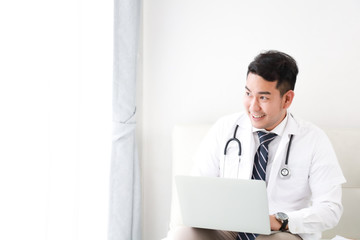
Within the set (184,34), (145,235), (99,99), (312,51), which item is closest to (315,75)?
(312,51)

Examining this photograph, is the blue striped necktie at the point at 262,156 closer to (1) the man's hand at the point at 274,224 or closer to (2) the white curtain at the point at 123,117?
(1) the man's hand at the point at 274,224

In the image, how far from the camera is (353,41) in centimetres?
236

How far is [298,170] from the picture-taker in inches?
68.4

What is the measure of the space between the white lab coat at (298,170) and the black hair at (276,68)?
0.62 feet

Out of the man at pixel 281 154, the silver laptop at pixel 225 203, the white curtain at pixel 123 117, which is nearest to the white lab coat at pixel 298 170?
the man at pixel 281 154

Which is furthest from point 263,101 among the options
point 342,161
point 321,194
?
point 342,161

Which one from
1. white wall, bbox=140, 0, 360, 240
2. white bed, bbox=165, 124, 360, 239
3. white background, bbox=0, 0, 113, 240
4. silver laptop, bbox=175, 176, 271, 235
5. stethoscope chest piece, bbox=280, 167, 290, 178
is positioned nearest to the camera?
silver laptop, bbox=175, 176, 271, 235

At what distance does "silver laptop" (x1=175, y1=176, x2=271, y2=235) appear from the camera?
4.43ft

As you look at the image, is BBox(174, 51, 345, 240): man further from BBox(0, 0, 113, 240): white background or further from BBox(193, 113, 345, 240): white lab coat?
BBox(0, 0, 113, 240): white background

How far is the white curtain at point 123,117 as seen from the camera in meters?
2.18

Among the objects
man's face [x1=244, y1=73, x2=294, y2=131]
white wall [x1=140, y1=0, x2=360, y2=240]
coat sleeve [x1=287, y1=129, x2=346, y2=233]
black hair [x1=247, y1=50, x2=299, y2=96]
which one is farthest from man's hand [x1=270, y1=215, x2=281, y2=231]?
white wall [x1=140, y1=0, x2=360, y2=240]

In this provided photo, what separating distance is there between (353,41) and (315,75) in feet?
0.88

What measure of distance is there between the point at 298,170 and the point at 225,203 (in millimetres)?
478

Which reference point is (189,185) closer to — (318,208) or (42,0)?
(318,208)
